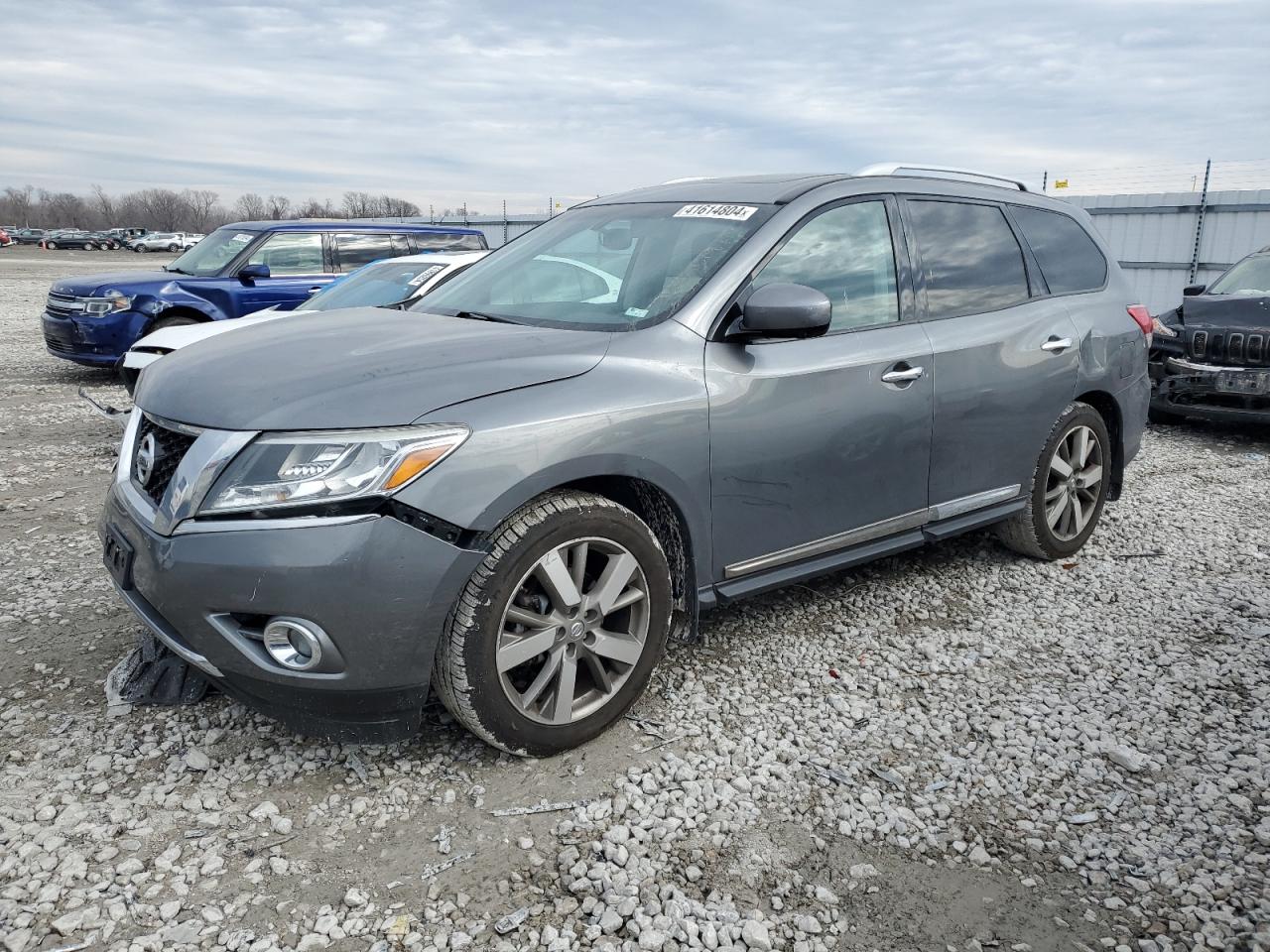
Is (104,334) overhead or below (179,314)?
below

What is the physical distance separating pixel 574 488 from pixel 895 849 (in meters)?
1.38

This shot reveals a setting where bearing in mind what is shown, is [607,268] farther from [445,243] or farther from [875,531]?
[445,243]

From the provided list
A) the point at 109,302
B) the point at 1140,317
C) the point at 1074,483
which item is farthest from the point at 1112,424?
the point at 109,302

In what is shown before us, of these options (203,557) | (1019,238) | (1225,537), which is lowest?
(1225,537)

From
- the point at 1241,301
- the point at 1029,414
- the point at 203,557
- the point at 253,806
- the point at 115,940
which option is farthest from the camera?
the point at 1241,301

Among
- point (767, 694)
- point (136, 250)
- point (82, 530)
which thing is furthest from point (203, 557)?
point (136, 250)

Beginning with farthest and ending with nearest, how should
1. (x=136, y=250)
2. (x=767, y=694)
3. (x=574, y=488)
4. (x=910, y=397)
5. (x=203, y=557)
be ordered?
(x=136, y=250), (x=910, y=397), (x=767, y=694), (x=574, y=488), (x=203, y=557)

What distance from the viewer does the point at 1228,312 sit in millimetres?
7883

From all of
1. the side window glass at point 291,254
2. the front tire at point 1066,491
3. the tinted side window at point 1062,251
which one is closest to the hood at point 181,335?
the side window glass at point 291,254

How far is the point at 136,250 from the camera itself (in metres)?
65.1

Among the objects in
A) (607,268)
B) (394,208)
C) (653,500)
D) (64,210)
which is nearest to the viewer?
(653,500)

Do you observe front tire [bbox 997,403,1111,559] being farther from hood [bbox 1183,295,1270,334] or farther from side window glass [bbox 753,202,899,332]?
hood [bbox 1183,295,1270,334]

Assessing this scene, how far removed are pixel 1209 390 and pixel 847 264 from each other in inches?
223

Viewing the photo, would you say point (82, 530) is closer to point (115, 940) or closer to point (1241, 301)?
point (115, 940)
